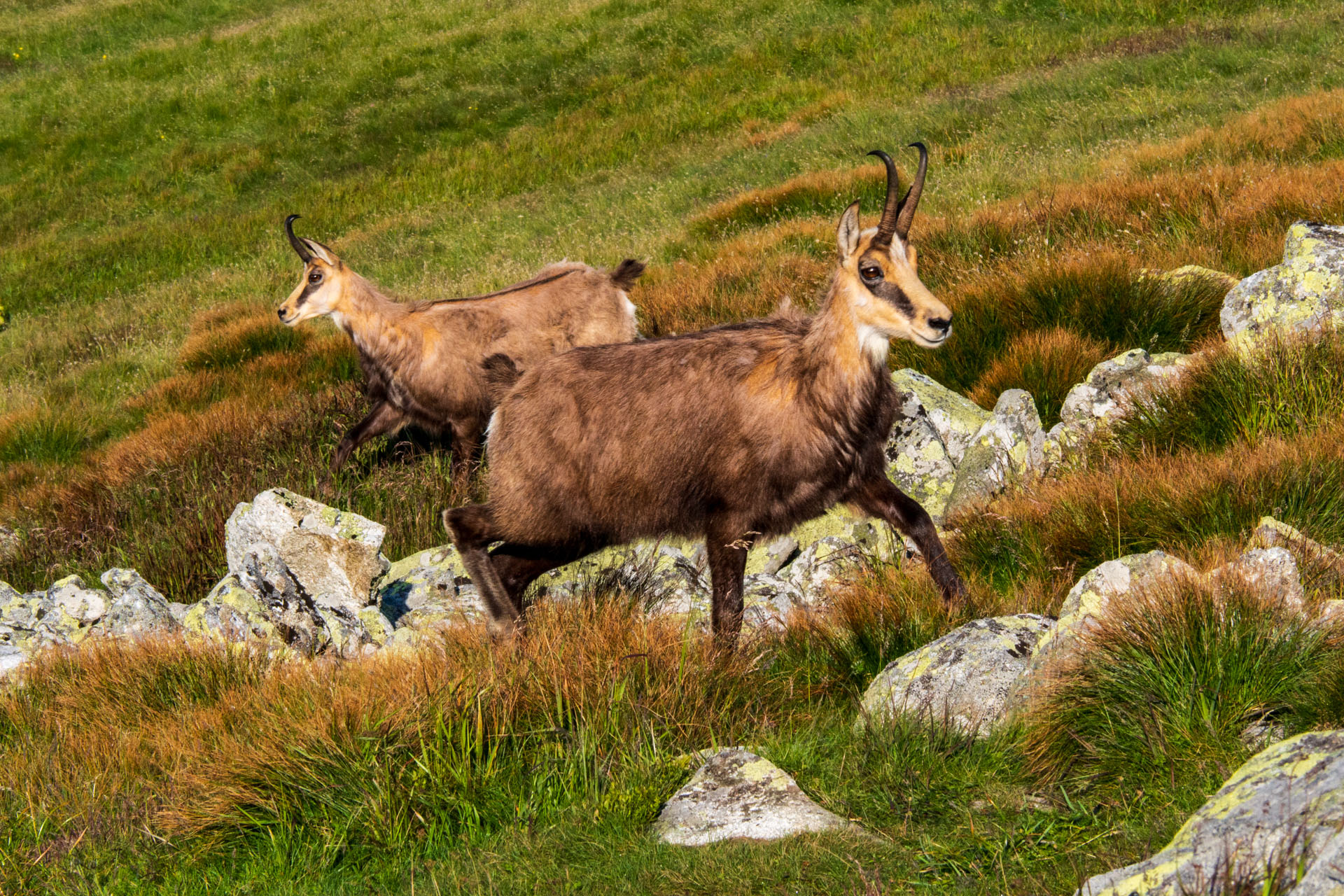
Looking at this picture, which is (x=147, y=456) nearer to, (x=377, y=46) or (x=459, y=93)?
(x=459, y=93)

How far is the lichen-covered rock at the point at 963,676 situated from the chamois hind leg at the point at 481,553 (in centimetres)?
260

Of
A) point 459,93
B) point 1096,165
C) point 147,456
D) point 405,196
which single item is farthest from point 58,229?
point 1096,165

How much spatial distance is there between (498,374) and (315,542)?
2.82 metres

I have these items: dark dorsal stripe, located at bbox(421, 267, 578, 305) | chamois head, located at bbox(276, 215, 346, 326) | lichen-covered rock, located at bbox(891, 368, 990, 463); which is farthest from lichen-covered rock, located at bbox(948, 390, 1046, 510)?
chamois head, located at bbox(276, 215, 346, 326)

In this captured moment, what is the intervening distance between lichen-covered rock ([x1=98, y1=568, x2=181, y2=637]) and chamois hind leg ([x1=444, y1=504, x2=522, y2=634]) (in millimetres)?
1862

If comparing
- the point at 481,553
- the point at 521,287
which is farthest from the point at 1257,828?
the point at 521,287

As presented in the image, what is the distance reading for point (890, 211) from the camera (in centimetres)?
591

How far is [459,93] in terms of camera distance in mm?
28031

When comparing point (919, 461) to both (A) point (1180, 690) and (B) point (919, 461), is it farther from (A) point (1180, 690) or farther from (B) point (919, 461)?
(A) point (1180, 690)

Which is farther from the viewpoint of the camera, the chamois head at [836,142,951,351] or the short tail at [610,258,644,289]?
the short tail at [610,258,644,289]

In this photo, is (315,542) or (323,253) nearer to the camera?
(315,542)

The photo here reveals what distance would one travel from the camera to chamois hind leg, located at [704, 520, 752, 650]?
19.6ft

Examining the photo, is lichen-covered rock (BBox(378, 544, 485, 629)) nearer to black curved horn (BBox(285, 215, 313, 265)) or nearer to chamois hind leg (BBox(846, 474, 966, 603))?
chamois hind leg (BBox(846, 474, 966, 603))

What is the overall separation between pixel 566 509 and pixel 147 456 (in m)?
6.25
